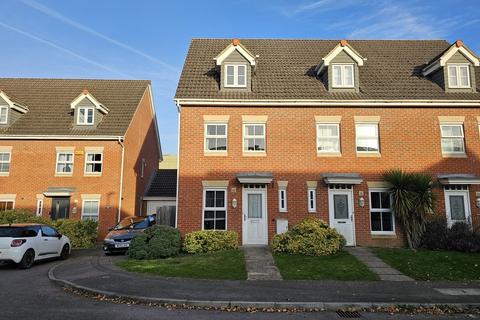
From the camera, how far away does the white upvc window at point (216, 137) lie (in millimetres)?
17391

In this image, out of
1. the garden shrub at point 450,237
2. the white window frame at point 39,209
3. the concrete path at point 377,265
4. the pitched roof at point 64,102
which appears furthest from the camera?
the pitched roof at point 64,102

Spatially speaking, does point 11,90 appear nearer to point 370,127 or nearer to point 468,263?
point 370,127

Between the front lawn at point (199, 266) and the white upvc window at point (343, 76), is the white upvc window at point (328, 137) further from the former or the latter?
the front lawn at point (199, 266)

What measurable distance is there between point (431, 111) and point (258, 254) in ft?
34.9

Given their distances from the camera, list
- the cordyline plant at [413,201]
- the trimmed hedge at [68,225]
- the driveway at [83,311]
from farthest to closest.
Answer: the trimmed hedge at [68,225] < the cordyline plant at [413,201] < the driveway at [83,311]

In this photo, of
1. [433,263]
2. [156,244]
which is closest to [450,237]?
[433,263]

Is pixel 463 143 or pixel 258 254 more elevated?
pixel 463 143

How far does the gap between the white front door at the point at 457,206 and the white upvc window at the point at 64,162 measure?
20.8m

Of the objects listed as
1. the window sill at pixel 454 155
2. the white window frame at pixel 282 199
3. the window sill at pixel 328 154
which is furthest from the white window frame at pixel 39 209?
Answer: the window sill at pixel 454 155

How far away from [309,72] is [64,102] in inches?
683

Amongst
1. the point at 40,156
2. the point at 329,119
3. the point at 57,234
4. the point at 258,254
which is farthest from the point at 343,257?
the point at 40,156

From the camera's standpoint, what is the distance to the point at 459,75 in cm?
1839

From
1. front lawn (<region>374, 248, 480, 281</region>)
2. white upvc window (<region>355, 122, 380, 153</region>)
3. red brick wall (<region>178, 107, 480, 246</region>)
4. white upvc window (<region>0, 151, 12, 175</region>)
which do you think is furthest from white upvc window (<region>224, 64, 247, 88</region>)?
white upvc window (<region>0, 151, 12, 175</region>)

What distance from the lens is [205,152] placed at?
17250 millimetres
